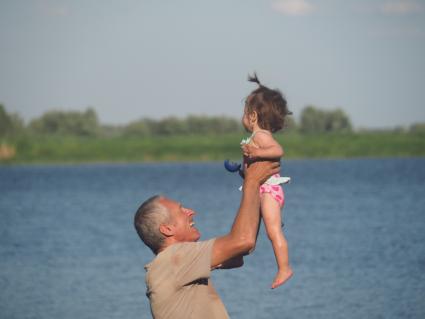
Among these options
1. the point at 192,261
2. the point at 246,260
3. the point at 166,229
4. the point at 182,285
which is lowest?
the point at 246,260

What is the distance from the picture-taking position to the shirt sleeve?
4254mm

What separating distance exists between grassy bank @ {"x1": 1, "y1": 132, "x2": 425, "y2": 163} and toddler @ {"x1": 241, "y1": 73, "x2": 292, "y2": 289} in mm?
68212

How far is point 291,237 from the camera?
27.8 meters

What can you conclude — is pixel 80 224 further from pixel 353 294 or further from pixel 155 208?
pixel 155 208

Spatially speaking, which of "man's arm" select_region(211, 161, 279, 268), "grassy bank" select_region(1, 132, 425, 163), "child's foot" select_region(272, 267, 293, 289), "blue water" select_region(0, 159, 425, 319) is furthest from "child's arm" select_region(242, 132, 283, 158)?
"grassy bank" select_region(1, 132, 425, 163)

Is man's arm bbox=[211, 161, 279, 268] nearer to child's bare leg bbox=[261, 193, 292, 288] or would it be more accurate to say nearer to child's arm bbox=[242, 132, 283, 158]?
child's arm bbox=[242, 132, 283, 158]

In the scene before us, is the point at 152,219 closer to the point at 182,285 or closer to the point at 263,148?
the point at 182,285

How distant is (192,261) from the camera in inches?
168

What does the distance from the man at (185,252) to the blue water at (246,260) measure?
10.4 metres

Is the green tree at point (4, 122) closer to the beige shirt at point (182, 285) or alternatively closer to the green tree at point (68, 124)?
the green tree at point (68, 124)

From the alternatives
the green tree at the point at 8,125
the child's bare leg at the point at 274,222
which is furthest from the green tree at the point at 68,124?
the child's bare leg at the point at 274,222

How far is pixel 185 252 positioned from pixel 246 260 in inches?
685

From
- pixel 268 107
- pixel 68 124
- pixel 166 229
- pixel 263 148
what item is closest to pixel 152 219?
pixel 166 229

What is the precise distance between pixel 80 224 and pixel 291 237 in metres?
8.69
